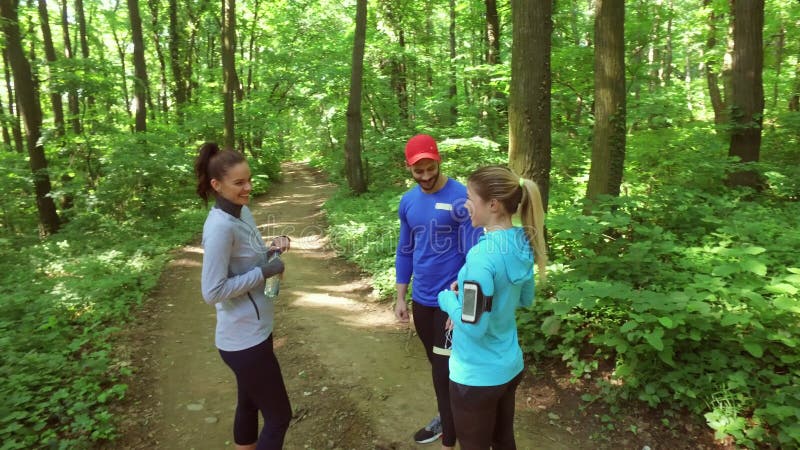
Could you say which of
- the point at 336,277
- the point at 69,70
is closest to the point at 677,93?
the point at 336,277

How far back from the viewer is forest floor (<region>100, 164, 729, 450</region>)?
→ 3490 millimetres

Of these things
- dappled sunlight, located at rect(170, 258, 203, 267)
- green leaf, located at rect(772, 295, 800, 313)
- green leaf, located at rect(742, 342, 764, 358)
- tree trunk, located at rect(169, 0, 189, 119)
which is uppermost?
tree trunk, located at rect(169, 0, 189, 119)

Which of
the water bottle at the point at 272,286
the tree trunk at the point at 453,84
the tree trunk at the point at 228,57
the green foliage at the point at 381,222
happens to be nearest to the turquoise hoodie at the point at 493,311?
the water bottle at the point at 272,286

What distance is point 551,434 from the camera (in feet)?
11.5

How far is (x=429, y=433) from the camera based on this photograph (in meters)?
3.52

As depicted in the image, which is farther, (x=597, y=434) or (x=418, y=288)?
(x=597, y=434)

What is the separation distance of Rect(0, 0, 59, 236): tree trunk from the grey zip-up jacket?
11.6m

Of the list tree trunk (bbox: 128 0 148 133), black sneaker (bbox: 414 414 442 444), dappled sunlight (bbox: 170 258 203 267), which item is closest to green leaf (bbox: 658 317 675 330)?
black sneaker (bbox: 414 414 442 444)

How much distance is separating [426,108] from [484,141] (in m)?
4.45

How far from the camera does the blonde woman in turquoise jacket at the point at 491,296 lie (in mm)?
1970

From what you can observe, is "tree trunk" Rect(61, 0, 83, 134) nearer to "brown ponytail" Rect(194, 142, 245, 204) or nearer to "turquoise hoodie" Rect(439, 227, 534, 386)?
"brown ponytail" Rect(194, 142, 245, 204)

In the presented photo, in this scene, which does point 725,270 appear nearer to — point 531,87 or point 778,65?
point 531,87

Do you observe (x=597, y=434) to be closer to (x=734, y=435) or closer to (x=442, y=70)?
(x=734, y=435)

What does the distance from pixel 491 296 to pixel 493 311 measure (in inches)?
4.5
